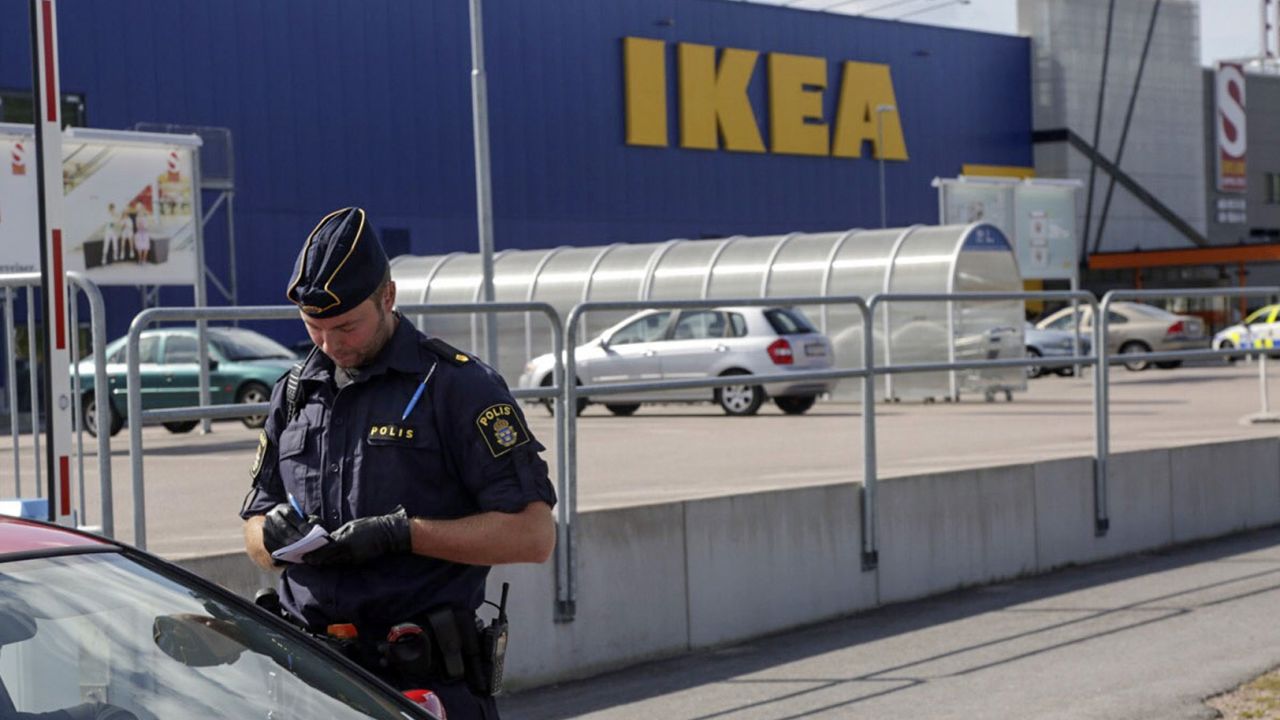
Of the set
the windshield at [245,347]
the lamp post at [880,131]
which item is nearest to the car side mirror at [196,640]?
the windshield at [245,347]

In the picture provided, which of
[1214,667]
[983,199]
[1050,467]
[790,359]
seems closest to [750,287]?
[790,359]

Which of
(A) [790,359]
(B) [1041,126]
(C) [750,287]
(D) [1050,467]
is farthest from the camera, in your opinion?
(B) [1041,126]

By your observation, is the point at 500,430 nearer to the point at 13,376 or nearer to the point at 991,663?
the point at 13,376

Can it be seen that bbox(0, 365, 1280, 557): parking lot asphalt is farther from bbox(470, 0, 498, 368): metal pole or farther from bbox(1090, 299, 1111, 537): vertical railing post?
bbox(470, 0, 498, 368): metal pole

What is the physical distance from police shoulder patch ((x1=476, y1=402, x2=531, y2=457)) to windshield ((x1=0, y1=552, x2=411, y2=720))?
1.92 ft

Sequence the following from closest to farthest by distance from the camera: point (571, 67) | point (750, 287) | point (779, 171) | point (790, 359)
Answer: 1. point (790, 359)
2. point (750, 287)
3. point (571, 67)
4. point (779, 171)

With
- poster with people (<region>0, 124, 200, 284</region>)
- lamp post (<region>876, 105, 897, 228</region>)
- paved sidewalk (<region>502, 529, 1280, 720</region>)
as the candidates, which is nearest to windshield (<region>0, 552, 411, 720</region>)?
paved sidewalk (<region>502, 529, 1280, 720</region>)

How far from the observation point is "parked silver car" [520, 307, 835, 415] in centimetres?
860

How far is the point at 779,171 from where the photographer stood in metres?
48.6

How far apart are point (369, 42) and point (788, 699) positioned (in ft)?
112

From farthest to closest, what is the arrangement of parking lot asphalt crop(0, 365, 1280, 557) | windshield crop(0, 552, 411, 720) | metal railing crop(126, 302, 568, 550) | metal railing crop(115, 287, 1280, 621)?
parking lot asphalt crop(0, 365, 1280, 557) → metal railing crop(115, 287, 1280, 621) → metal railing crop(126, 302, 568, 550) → windshield crop(0, 552, 411, 720)

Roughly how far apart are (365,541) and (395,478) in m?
0.21

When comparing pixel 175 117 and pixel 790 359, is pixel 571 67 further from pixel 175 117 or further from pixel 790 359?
pixel 790 359

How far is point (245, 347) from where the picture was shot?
73.5 ft
